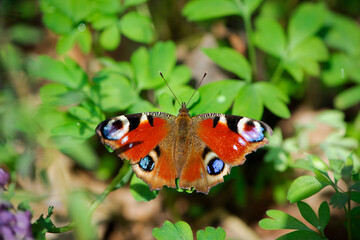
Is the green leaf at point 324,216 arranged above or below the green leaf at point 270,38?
below

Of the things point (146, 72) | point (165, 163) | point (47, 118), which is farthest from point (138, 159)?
point (47, 118)

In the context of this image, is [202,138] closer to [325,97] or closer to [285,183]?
[285,183]

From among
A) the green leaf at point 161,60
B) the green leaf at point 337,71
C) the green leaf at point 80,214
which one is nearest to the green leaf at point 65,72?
the green leaf at point 161,60

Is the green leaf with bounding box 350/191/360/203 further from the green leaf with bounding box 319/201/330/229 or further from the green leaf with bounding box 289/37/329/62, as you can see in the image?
the green leaf with bounding box 289/37/329/62

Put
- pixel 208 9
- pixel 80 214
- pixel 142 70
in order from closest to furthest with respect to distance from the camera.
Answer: pixel 80 214 < pixel 142 70 < pixel 208 9

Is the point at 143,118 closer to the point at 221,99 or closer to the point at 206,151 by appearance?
the point at 206,151

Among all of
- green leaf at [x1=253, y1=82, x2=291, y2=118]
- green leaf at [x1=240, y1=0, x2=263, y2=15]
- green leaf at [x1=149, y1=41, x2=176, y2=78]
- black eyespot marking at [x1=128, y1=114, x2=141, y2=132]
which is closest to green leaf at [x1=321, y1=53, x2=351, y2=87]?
green leaf at [x1=240, y1=0, x2=263, y2=15]

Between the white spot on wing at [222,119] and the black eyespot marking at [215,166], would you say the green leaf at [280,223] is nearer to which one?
the black eyespot marking at [215,166]

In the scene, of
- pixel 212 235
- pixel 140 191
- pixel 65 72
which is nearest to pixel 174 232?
pixel 212 235
